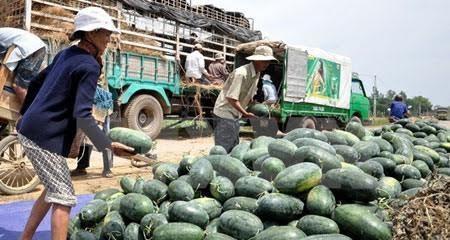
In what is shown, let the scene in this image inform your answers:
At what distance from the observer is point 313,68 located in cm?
1415

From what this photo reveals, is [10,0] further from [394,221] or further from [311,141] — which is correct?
[394,221]

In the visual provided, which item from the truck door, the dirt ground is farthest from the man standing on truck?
the dirt ground

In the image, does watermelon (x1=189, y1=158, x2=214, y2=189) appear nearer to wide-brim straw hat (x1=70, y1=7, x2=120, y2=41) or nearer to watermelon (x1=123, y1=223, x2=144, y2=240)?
watermelon (x1=123, y1=223, x2=144, y2=240)

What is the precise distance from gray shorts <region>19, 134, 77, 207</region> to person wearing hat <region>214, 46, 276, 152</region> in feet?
8.74

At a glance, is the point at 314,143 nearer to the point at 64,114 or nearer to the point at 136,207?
the point at 136,207

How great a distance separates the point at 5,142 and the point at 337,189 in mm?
4416

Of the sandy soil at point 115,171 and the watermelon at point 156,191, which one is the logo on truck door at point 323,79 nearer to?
the sandy soil at point 115,171

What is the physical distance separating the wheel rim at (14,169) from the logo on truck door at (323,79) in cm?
937

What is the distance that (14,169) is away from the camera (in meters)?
6.02

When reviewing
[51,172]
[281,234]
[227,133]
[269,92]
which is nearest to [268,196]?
[281,234]

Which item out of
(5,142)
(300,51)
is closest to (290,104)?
(300,51)

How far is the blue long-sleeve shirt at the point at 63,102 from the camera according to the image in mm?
3086

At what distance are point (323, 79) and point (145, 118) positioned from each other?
5930mm

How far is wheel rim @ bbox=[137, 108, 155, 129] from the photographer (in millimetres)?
12000
